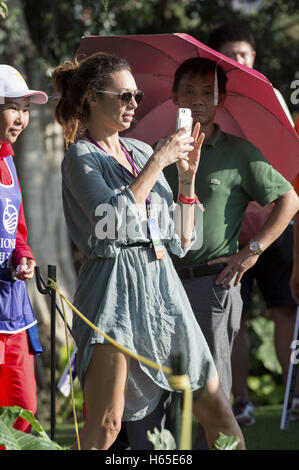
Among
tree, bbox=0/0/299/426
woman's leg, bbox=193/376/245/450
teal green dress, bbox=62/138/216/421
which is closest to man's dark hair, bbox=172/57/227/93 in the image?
teal green dress, bbox=62/138/216/421

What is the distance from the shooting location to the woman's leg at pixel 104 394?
312 centimetres

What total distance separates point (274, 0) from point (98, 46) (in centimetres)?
502

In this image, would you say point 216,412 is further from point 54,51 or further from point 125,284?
point 54,51

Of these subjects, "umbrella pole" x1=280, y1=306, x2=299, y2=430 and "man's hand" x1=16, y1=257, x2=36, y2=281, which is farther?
"umbrella pole" x1=280, y1=306, x2=299, y2=430

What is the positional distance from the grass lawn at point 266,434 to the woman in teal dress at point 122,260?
1.89 meters

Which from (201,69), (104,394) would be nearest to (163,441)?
(104,394)

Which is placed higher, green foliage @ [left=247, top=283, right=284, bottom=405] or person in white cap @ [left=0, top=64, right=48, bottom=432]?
person in white cap @ [left=0, top=64, right=48, bottom=432]

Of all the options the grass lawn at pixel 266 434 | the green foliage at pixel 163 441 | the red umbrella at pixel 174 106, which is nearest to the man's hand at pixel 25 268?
the red umbrella at pixel 174 106

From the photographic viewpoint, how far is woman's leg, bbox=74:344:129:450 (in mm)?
3125

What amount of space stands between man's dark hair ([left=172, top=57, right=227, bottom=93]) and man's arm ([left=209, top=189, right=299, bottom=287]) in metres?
0.63

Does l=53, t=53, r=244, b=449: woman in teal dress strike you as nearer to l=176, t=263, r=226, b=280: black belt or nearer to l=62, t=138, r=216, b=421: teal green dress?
l=62, t=138, r=216, b=421: teal green dress

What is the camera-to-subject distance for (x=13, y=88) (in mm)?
3729
